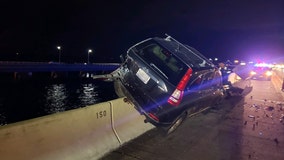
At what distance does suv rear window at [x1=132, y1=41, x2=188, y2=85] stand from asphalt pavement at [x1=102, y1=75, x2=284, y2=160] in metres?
1.51

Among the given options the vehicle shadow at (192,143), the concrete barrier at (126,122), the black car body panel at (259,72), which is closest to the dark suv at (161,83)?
the concrete barrier at (126,122)

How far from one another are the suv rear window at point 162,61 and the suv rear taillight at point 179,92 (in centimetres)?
9

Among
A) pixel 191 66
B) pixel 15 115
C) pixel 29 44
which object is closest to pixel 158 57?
pixel 191 66

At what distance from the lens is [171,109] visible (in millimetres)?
6203

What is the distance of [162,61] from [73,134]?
278cm

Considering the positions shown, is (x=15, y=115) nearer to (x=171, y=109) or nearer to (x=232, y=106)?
(x=232, y=106)

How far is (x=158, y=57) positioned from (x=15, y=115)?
21.3m

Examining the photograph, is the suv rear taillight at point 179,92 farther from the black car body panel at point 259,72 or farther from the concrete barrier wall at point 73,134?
the black car body panel at point 259,72

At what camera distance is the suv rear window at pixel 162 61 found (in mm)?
6238

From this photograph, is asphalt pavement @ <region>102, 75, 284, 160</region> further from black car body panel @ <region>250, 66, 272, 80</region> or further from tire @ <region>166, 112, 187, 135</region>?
black car body panel @ <region>250, 66, 272, 80</region>

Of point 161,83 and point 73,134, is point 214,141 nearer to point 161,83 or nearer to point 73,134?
point 161,83

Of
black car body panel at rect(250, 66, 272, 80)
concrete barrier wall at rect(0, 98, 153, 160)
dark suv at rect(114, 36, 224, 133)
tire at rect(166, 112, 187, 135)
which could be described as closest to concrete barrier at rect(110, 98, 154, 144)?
concrete barrier wall at rect(0, 98, 153, 160)

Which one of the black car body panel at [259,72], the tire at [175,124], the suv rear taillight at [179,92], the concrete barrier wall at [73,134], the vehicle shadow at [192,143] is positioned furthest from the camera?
the black car body panel at [259,72]

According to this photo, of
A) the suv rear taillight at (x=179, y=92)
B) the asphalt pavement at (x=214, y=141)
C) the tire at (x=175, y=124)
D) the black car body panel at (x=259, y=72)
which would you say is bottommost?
the asphalt pavement at (x=214, y=141)
